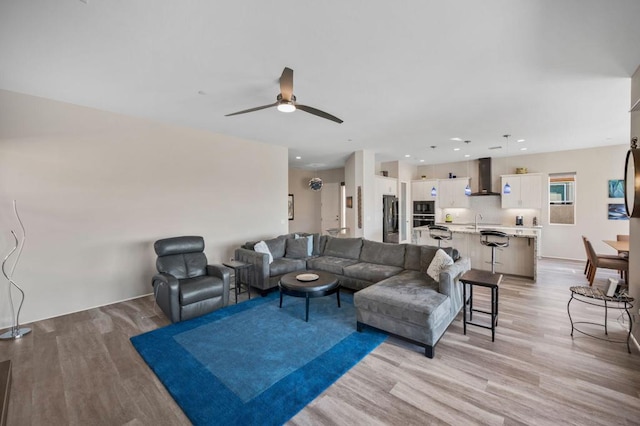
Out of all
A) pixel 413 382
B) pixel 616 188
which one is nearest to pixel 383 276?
pixel 413 382

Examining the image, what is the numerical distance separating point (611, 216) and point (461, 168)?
3.83 metres

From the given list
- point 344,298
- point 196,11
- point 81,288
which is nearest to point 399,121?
point 344,298

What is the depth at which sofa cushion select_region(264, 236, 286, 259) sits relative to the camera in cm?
529

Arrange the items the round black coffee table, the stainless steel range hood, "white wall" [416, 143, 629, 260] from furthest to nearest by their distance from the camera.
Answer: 1. the stainless steel range hood
2. "white wall" [416, 143, 629, 260]
3. the round black coffee table

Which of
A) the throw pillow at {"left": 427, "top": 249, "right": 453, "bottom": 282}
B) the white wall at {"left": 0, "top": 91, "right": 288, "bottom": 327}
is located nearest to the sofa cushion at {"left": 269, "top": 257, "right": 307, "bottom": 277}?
the white wall at {"left": 0, "top": 91, "right": 288, "bottom": 327}

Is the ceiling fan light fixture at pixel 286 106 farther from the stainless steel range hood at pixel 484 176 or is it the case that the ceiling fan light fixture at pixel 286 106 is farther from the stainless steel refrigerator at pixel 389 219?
the stainless steel range hood at pixel 484 176

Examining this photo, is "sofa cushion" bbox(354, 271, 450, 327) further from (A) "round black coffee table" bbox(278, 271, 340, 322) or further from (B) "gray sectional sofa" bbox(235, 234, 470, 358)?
(A) "round black coffee table" bbox(278, 271, 340, 322)

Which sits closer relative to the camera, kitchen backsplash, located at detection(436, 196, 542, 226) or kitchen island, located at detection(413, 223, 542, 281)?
kitchen island, located at detection(413, 223, 542, 281)

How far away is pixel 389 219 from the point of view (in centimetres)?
869

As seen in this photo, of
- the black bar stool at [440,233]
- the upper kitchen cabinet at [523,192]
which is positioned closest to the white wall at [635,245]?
the black bar stool at [440,233]

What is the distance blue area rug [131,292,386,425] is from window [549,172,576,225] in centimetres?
759

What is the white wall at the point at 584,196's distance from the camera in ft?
22.5

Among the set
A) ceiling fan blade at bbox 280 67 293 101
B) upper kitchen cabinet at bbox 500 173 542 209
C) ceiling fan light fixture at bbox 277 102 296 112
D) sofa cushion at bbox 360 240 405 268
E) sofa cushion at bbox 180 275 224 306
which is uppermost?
ceiling fan blade at bbox 280 67 293 101

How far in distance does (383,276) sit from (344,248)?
50.4 inches
